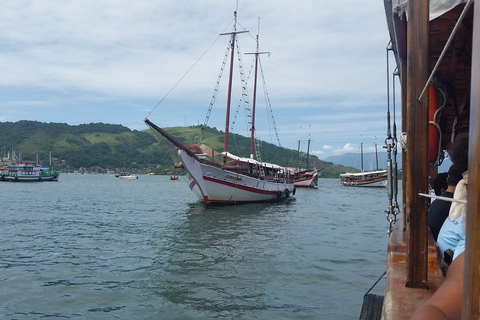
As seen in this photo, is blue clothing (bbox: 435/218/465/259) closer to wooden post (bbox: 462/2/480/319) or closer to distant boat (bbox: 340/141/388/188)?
wooden post (bbox: 462/2/480/319)

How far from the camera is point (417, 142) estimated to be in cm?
290

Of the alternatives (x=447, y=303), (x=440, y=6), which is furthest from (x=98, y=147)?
(x=447, y=303)

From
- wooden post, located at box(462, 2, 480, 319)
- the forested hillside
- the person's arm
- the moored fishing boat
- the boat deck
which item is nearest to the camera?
wooden post, located at box(462, 2, 480, 319)

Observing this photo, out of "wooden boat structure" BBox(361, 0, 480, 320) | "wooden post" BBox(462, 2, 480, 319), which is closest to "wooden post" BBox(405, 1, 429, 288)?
"wooden boat structure" BBox(361, 0, 480, 320)

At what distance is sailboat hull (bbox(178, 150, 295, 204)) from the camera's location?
25016 mm

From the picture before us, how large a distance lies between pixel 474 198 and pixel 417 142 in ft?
5.03

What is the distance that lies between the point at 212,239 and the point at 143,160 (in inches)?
5960

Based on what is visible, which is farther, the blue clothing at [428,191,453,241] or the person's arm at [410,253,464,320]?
the blue clothing at [428,191,453,241]

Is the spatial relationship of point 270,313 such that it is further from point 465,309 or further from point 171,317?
point 465,309

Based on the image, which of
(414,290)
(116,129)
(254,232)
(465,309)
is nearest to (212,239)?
(254,232)

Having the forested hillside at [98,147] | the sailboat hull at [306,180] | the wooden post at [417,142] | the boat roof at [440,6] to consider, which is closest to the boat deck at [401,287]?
the wooden post at [417,142]

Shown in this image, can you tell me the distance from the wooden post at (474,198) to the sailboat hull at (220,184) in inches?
895

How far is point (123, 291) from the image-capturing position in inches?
313

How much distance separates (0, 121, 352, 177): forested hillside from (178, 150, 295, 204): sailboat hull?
10068 cm
